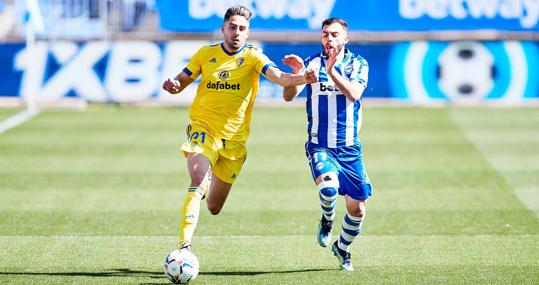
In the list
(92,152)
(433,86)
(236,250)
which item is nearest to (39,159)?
(92,152)

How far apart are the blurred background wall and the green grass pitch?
1.92m

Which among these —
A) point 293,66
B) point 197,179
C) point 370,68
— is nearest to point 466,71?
point 370,68

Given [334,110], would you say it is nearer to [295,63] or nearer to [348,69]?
[348,69]

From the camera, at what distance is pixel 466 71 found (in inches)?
861

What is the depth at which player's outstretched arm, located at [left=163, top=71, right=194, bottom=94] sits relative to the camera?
8648 mm

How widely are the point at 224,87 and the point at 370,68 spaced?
43.6 ft

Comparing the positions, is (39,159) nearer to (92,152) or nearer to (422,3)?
(92,152)

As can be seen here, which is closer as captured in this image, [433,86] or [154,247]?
[154,247]

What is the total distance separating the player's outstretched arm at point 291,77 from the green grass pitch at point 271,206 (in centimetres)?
173

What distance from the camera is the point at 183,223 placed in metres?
8.13

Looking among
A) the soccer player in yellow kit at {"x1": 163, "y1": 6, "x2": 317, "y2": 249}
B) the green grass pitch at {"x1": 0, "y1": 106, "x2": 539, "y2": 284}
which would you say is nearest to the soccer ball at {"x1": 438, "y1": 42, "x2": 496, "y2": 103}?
the green grass pitch at {"x1": 0, "y1": 106, "x2": 539, "y2": 284}

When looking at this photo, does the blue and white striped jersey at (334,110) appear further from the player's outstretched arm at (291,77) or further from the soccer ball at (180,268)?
the soccer ball at (180,268)

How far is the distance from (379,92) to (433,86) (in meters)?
1.27

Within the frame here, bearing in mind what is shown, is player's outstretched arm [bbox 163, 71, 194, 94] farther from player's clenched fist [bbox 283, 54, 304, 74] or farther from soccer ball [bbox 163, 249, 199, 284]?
soccer ball [bbox 163, 249, 199, 284]
